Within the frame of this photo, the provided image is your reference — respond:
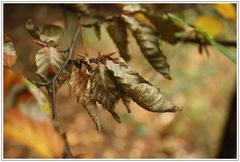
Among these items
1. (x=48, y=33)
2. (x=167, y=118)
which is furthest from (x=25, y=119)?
(x=167, y=118)

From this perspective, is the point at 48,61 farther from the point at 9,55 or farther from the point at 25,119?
the point at 25,119

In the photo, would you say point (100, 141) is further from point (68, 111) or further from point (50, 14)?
point (50, 14)

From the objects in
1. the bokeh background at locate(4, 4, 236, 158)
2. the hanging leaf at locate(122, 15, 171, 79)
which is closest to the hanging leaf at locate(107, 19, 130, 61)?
the hanging leaf at locate(122, 15, 171, 79)

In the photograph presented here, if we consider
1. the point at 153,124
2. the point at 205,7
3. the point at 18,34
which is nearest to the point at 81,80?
the point at 205,7

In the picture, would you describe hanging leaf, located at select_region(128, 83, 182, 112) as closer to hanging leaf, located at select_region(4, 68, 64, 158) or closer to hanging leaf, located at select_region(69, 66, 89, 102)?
hanging leaf, located at select_region(69, 66, 89, 102)

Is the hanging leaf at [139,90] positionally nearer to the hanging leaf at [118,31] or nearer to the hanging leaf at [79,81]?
the hanging leaf at [79,81]

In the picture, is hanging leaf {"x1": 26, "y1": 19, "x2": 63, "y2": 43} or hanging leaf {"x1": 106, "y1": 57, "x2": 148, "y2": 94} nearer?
hanging leaf {"x1": 106, "y1": 57, "x2": 148, "y2": 94}
